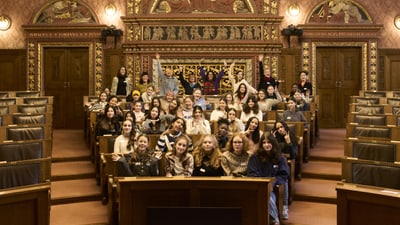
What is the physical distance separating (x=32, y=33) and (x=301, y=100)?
606 cm

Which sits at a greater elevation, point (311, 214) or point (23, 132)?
point (23, 132)

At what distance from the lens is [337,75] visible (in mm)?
12477

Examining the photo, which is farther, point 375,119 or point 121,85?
point 121,85

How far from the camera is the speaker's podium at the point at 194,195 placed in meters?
4.62

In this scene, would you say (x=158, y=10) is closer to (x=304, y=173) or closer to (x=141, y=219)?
(x=304, y=173)

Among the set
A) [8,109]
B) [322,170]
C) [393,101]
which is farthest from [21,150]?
[393,101]

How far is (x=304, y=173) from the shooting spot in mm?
7523

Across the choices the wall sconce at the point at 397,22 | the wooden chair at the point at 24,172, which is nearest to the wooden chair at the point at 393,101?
the wall sconce at the point at 397,22

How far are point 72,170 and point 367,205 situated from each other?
4529 millimetres

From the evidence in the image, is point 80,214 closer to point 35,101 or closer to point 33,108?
point 33,108

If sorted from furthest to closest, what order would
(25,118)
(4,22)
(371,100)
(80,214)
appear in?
(4,22), (371,100), (25,118), (80,214)

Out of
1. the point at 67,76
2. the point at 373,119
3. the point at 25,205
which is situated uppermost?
the point at 67,76

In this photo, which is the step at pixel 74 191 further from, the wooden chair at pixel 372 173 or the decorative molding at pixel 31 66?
the decorative molding at pixel 31 66

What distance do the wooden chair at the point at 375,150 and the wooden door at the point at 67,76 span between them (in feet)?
25.2
